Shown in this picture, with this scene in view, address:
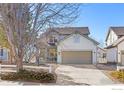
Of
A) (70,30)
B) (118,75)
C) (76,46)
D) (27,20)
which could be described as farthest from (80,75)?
(27,20)

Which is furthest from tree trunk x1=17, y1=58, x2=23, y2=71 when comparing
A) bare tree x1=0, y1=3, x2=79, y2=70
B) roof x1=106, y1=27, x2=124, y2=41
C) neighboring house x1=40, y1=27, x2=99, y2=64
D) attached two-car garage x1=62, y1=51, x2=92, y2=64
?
roof x1=106, y1=27, x2=124, y2=41

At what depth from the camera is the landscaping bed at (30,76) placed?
4893mm

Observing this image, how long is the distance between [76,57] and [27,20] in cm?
123

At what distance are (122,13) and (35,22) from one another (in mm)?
1747

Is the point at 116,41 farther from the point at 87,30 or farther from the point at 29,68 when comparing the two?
the point at 29,68

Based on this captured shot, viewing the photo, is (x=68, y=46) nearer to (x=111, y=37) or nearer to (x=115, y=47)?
(x=111, y=37)

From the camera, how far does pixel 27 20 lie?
16.2ft

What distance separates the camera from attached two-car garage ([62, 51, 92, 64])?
4598 millimetres

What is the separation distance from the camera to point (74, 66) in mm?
4762

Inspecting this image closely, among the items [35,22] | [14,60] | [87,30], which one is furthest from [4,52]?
[87,30]

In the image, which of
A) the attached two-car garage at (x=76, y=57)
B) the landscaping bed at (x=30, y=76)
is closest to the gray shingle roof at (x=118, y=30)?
the attached two-car garage at (x=76, y=57)

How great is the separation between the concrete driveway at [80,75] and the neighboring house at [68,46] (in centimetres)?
12

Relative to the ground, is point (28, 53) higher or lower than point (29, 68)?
higher
